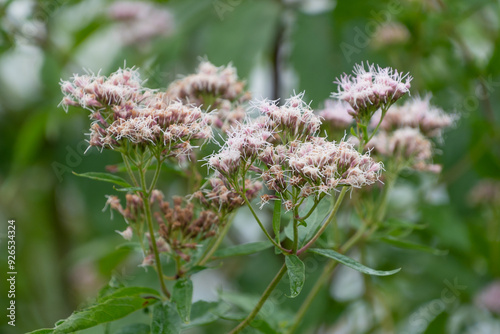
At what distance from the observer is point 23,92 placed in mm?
2236

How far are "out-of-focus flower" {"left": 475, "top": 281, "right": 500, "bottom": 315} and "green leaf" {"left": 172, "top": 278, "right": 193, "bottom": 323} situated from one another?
3.67ft

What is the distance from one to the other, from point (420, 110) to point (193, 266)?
1.87 ft

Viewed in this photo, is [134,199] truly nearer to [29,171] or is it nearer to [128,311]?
[128,311]

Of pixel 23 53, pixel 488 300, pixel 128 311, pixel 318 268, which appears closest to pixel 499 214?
pixel 488 300

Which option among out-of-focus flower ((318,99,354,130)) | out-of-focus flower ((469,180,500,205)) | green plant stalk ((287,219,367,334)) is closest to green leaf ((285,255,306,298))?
green plant stalk ((287,219,367,334))

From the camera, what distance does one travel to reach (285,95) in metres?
1.69

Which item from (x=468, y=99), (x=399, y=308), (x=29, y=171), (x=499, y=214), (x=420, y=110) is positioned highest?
(x=420, y=110)

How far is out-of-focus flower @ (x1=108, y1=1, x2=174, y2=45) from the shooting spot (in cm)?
188

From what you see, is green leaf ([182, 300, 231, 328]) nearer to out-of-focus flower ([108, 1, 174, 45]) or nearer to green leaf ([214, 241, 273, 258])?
green leaf ([214, 241, 273, 258])

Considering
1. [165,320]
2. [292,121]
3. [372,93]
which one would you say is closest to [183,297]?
[165,320]

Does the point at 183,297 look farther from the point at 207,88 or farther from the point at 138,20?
the point at 138,20

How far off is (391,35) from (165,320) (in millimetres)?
1289

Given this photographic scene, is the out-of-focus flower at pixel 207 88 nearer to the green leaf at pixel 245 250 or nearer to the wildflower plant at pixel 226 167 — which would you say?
the wildflower plant at pixel 226 167

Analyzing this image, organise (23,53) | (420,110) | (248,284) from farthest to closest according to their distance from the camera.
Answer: (23,53) → (248,284) → (420,110)
